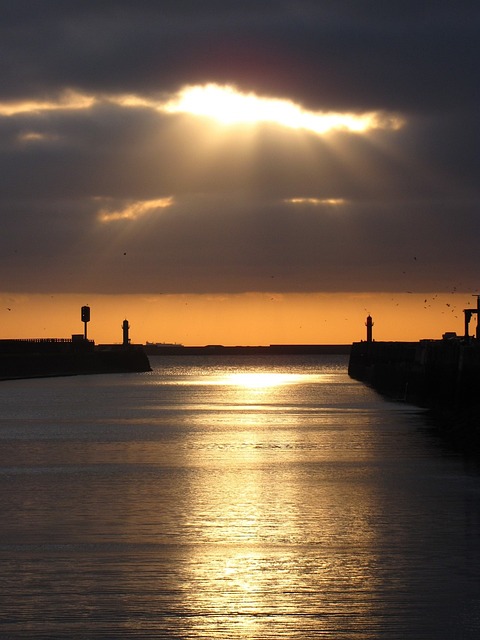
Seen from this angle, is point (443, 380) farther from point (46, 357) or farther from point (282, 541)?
point (46, 357)

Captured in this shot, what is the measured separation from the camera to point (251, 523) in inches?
1122

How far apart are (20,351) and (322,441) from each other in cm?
11829

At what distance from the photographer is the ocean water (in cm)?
1822

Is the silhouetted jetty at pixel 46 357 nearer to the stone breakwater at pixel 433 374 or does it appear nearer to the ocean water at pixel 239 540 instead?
the stone breakwater at pixel 433 374

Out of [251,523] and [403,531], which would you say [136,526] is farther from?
[403,531]

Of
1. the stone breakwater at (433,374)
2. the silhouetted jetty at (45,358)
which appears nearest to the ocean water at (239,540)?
the stone breakwater at (433,374)

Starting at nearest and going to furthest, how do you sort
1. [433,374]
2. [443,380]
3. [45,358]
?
[443,380]
[433,374]
[45,358]

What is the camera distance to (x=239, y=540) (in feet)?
84.4

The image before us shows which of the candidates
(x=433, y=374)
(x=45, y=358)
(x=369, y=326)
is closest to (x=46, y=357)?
(x=45, y=358)

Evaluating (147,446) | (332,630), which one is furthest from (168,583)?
(147,446)

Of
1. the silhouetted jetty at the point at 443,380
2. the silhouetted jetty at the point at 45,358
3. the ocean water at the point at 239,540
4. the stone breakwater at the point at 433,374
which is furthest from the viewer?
the silhouetted jetty at the point at 45,358

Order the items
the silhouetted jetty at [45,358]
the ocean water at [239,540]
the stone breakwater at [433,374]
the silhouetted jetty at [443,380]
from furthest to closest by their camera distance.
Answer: the silhouetted jetty at [45,358], the stone breakwater at [433,374], the silhouetted jetty at [443,380], the ocean water at [239,540]

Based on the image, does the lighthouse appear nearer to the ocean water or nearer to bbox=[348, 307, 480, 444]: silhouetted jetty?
bbox=[348, 307, 480, 444]: silhouetted jetty

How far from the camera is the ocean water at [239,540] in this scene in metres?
18.2
